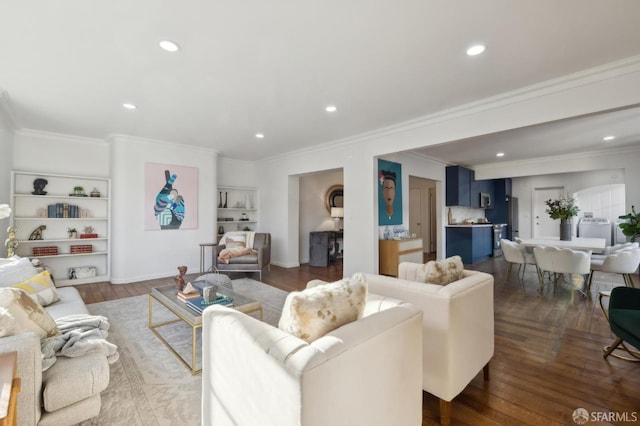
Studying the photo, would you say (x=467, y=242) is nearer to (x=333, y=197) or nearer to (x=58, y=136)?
(x=333, y=197)

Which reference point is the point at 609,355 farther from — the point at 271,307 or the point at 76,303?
the point at 76,303

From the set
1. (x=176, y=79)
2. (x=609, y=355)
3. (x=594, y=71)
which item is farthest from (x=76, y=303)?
(x=594, y=71)

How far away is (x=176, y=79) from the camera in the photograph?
291 centimetres

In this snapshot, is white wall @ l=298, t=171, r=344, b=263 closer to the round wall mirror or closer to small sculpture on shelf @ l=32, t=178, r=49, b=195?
the round wall mirror

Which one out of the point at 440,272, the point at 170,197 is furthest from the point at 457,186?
the point at 170,197

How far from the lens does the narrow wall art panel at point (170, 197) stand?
5297 millimetres

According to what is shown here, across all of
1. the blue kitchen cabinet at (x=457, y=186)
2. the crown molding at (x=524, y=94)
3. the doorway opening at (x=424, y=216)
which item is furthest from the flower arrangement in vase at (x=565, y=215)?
the doorway opening at (x=424, y=216)

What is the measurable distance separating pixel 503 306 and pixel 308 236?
4442 millimetres

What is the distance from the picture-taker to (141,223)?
206 inches

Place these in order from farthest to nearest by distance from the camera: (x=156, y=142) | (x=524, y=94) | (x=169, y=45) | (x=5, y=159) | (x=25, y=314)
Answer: (x=156, y=142)
(x=5, y=159)
(x=524, y=94)
(x=169, y=45)
(x=25, y=314)

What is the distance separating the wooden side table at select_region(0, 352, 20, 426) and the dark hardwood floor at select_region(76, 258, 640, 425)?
1.95 metres

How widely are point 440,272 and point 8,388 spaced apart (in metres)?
2.17

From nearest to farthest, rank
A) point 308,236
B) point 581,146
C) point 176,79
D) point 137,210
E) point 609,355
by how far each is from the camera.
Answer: point 609,355
point 176,79
point 137,210
point 581,146
point 308,236

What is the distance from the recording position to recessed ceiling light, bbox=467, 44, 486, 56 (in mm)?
2332
